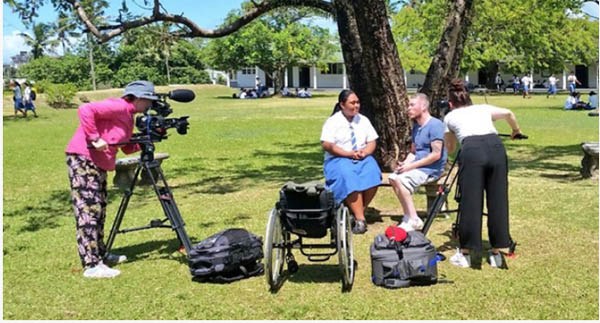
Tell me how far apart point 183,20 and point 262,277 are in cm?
520

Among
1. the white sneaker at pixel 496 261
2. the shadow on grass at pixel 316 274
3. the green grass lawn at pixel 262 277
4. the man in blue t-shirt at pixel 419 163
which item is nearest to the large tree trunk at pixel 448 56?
the green grass lawn at pixel 262 277

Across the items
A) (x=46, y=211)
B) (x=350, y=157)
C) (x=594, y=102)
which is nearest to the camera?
(x=350, y=157)

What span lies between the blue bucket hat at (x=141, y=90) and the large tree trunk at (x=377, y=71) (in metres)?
3.43

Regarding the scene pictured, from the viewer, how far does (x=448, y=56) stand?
9250mm

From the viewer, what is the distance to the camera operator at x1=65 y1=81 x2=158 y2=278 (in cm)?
557

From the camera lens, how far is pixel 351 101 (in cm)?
672

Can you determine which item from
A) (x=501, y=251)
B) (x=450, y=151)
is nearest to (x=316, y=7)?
(x=450, y=151)

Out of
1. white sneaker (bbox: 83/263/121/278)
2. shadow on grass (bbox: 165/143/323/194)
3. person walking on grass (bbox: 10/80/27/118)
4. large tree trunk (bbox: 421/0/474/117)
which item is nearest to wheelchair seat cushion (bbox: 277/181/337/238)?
white sneaker (bbox: 83/263/121/278)

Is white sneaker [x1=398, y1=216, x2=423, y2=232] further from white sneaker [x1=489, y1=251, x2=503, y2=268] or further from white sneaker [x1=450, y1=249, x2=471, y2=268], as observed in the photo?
white sneaker [x1=489, y1=251, x2=503, y2=268]

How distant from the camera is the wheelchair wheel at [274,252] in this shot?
16.1 feet

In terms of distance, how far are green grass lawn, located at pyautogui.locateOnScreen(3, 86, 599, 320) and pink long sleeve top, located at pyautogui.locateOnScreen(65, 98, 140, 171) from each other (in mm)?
1034

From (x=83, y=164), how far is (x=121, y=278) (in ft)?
3.30

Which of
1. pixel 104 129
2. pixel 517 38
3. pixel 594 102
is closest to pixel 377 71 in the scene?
pixel 104 129

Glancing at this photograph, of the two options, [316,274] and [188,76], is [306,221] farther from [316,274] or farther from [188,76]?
[188,76]
